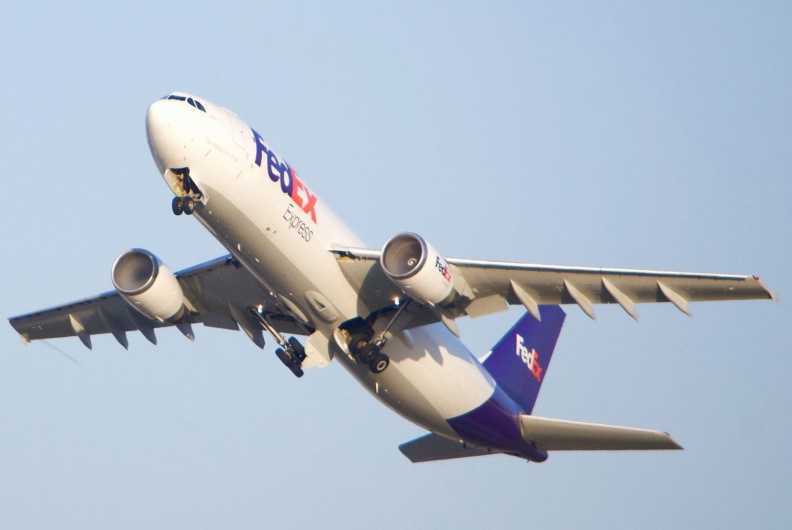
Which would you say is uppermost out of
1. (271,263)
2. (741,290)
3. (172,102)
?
(172,102)

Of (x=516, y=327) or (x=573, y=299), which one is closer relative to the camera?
(x=573, y=299)

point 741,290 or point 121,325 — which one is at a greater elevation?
point 121,325

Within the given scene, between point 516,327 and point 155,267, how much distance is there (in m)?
11.6

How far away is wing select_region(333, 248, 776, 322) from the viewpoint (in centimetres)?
2692

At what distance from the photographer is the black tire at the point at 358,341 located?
93.7 feet

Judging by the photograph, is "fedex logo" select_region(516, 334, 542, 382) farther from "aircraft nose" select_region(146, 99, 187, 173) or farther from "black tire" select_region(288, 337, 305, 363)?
"aircraft nose" select_region(146, 99, 187, 173)

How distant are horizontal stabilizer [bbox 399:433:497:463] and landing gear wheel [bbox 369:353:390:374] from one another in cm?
554

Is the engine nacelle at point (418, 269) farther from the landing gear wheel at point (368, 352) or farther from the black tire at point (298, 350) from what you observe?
the black tire at point (298, 350)

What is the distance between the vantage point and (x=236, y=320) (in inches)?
1235

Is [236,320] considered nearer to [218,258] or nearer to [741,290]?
[218,258]

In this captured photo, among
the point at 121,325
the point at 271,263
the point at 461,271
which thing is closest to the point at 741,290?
the point at 461,271

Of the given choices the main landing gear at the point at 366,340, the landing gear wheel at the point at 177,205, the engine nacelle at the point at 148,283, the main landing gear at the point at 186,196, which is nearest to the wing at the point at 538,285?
the main landing gear at the point at 366,340

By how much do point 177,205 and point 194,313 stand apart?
662cm

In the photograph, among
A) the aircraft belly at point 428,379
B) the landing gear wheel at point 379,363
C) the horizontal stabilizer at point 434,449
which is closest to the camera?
the landing gear wheel at point 379,363
